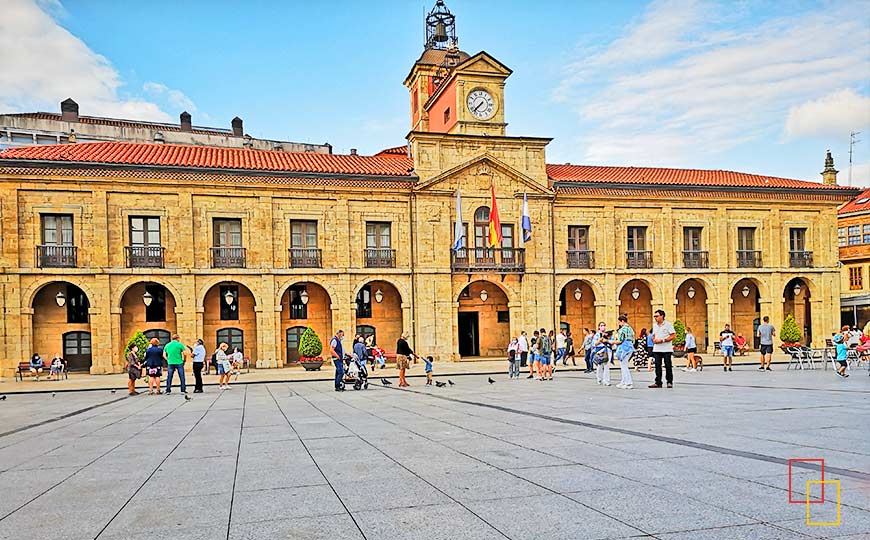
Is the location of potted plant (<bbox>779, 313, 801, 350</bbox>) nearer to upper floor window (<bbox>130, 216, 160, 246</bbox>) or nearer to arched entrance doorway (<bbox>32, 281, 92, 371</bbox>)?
upper floor window (<bbox>130, 216, 160, 246</bbox>)

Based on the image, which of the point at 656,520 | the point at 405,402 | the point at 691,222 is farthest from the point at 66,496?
the point at 691,222

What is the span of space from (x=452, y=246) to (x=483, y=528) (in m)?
29.0

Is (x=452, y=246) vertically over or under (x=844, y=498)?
over

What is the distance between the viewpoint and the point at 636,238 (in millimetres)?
36844

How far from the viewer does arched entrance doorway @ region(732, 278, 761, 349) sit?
39.2 meters

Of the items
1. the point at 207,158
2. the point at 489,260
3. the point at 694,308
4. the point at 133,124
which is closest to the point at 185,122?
the point at 133,124

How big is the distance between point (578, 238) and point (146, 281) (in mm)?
20519

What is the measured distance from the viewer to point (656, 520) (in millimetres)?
5035

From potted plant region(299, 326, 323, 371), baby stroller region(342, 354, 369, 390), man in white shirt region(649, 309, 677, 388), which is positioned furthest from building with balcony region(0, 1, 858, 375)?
man in white shirt region(649, 309, 677, 388)

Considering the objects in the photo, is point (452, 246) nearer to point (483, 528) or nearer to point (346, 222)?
point (346, 222)

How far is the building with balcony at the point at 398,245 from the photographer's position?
29.6 metres

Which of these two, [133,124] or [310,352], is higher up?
[133,124]

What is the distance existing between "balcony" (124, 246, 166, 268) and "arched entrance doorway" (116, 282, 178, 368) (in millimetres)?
1554

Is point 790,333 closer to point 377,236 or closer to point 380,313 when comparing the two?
point 380,313
